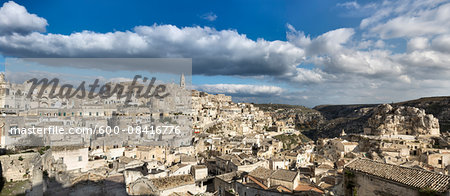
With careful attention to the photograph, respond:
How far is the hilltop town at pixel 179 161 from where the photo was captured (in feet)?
35.3

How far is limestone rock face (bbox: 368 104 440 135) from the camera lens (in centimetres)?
5703

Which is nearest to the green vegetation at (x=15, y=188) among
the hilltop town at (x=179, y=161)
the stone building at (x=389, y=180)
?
the hilltop town at (x=179, y=161)

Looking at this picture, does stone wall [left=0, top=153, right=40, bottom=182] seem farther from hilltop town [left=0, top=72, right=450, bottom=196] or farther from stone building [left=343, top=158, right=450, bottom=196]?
stone building [left=343, top=158, right=450, bottom=196]

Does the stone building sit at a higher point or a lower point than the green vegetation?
higher

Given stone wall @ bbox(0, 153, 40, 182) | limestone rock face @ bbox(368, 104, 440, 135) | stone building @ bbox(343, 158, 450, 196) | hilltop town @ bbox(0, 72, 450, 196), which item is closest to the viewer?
stone building @ bbox(343, 158, 450, 196)

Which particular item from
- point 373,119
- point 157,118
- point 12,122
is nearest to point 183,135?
point 157,118

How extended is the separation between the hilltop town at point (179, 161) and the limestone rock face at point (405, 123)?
243mm

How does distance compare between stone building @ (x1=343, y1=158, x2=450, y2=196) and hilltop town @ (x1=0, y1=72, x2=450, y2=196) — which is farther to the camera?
hilltop town @ (x1=0, y1=72, x2=450, y2=196)

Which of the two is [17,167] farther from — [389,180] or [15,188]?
[389,180]

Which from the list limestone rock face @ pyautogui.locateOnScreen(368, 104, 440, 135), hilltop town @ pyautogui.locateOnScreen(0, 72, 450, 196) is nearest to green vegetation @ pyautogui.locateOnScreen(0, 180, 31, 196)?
hilltop town @ pyautogui.locateOnScreen(0, 72, 450, 196)

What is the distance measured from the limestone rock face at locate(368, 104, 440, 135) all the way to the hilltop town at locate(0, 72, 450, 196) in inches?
9.6

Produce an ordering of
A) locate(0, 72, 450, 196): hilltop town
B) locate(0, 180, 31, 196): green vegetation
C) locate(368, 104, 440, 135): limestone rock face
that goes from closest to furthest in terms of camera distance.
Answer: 1. locate(0, 72, 450, 196): hilltop town
2. locate(0, 180, 31, 196): green vegetation
3. locate(368, 104, 440, 135): limestone rock face

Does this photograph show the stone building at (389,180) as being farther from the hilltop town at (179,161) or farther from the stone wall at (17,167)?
the stone wall at (17,167)

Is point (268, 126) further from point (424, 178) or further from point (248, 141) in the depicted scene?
point (424, 178)
